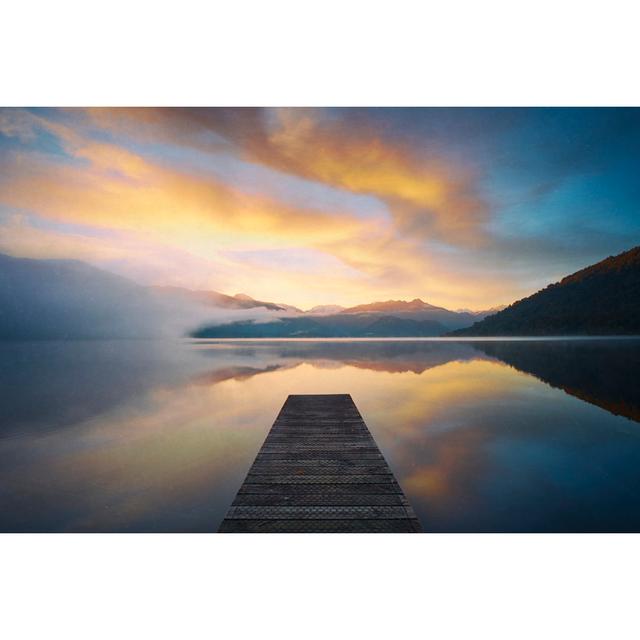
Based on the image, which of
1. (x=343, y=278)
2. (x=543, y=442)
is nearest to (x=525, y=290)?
(x=343, y=278)

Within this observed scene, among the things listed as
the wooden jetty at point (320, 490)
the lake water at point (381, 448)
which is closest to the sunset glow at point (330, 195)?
the lake water at point (381, 448)

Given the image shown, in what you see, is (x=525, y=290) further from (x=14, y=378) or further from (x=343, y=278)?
(x=14, y=378)

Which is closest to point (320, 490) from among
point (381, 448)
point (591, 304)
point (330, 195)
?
point (381, 448)

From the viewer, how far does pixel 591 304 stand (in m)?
46.9

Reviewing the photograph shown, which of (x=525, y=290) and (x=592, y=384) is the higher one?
(x=525, y=290)

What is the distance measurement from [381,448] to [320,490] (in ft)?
7.99

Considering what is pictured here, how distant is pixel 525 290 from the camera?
20.8 metres

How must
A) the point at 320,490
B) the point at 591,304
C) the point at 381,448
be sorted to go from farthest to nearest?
the point at 591,304
the point at 381,448
the point at 320,490

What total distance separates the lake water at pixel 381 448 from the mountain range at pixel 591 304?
43.6 meters

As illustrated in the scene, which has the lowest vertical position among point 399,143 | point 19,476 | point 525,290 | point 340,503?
point 19,476

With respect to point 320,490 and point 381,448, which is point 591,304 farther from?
point 320,490
